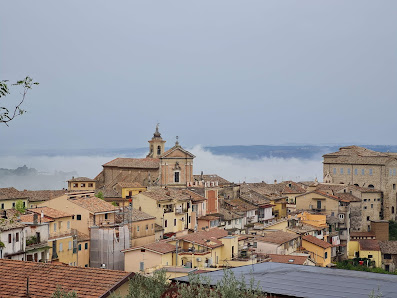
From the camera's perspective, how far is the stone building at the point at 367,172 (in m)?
70.9

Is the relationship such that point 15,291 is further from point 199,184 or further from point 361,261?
point 199,184

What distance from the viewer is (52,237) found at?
34844mm

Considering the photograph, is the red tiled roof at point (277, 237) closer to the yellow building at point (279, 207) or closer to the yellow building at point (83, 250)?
the yellow building at point (83, 250)

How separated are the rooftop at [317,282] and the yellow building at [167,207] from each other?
29501mm

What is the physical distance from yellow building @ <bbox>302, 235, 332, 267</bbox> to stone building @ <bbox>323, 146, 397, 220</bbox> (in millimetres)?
26890

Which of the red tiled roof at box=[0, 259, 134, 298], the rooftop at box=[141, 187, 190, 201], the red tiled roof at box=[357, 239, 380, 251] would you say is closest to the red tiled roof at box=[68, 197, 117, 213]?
the rooftop at box=[141, 187, 190, 201]

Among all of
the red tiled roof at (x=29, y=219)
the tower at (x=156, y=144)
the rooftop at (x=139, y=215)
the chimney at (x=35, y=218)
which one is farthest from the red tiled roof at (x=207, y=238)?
the tower at (x=156, y=144)

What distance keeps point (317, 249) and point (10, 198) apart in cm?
2347

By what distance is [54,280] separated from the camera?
48.1ft

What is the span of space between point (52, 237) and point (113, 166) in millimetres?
29908

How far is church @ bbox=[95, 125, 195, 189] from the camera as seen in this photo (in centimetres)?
6112

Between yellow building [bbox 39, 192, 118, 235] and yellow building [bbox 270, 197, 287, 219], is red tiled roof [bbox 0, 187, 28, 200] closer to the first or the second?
yellow building [bbox 39, 192, 118, 235]

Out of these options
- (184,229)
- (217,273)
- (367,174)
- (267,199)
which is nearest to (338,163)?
(367,174)

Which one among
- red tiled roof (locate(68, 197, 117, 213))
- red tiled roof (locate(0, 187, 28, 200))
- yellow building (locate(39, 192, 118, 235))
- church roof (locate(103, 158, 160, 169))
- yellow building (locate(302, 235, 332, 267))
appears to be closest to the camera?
yellow building (locate(39, 192, 118, 235))
